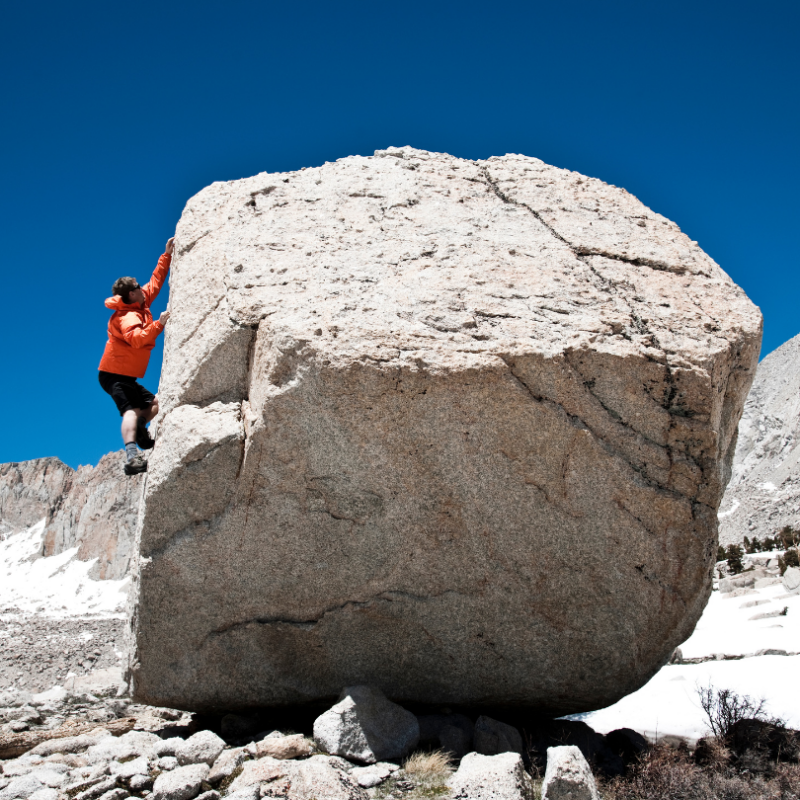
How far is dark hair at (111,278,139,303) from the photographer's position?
21.3 feet

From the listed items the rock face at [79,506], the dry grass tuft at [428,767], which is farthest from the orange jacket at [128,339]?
the rock face at [79,506]

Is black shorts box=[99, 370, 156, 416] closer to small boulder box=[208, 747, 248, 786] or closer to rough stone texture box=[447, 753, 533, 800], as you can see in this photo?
small boulder box=[208, 747, 248, 786]

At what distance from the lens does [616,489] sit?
17.1ft

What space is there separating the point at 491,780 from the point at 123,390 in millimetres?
4470

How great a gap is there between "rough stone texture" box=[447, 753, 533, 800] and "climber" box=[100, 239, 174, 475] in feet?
12.6

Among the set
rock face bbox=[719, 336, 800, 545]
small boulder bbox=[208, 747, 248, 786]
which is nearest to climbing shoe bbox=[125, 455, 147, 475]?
small boulder bbox=[208, 747, 248, 786]

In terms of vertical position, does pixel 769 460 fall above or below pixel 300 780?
above

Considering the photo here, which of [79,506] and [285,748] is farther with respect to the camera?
[79,506]

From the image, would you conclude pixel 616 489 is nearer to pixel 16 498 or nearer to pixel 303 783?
pixel 303 783

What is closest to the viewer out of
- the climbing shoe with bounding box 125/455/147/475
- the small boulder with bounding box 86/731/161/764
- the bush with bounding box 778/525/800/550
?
the small boulder with bounding box 86/731/161/764

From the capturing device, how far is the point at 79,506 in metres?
90.2

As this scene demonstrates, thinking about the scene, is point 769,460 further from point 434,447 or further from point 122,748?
point 122,748

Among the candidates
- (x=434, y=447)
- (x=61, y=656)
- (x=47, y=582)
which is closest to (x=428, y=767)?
(x=434, y=447)

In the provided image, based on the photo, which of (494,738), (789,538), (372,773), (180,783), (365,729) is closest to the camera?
(180,783)
